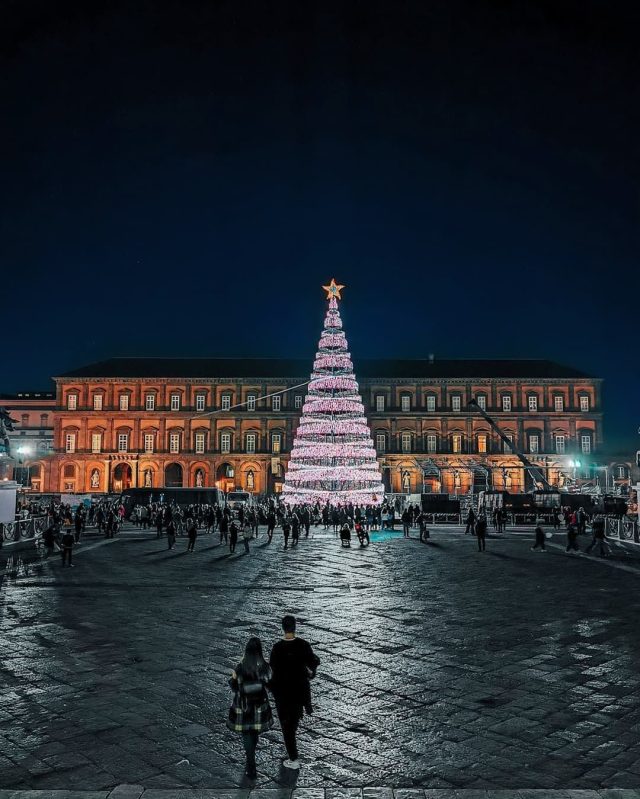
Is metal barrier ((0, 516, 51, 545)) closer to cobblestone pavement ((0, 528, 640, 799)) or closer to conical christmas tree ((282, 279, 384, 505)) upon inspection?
cobblestone pavement ((0, 528, 640, 799))

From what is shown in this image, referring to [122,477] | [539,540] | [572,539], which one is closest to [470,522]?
[539,540]

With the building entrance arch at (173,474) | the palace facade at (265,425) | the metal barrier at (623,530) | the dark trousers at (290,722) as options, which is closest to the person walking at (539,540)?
the metal barrier at (623,530)

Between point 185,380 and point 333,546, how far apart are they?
44.5 metres

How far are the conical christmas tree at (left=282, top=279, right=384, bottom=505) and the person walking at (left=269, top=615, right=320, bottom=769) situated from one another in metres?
26.6

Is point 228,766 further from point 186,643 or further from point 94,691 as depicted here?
point 186,643

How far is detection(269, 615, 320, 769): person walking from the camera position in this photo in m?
4.61

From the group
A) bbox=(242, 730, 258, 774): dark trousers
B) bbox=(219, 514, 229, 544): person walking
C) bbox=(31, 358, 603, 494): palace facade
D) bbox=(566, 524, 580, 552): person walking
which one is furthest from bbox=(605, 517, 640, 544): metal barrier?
bbox=(31, 358, 603, 494): palace facade

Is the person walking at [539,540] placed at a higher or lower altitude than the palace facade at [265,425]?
lower

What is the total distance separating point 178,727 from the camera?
5.44m

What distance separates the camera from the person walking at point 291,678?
4.61m

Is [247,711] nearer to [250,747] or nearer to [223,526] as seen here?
[250,747]

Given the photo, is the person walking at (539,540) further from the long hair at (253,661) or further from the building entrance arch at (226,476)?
the building entrance arch at (226,476)

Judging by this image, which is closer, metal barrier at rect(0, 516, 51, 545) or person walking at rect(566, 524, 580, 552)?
person walking at rect(566, 524, 580, 552)

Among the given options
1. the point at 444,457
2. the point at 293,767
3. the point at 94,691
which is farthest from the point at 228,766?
the point at 444,457
